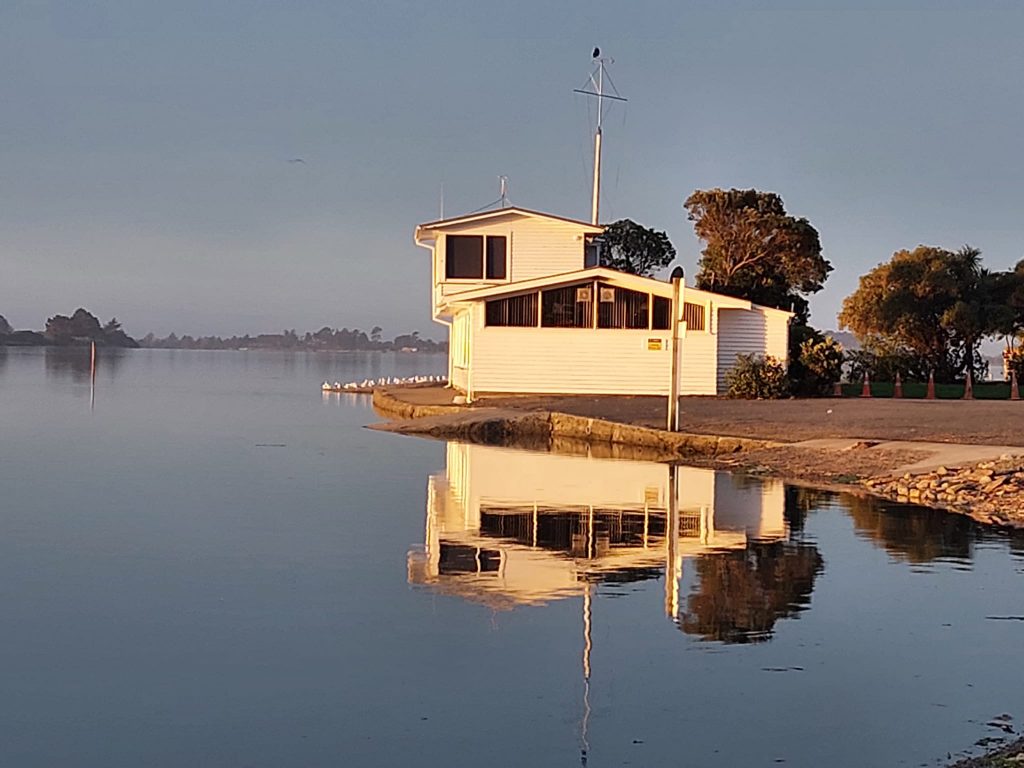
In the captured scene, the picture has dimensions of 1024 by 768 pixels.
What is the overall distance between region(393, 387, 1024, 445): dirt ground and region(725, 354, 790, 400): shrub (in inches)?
37.1

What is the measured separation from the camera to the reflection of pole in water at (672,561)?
1073 cm

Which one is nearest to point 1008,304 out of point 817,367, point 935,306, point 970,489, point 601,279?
point 935,306

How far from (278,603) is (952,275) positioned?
45203 mm

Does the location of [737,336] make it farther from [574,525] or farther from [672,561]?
[672,561]

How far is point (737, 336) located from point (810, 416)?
29.1 feet

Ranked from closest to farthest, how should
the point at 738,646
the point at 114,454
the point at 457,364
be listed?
the point at 738,646 → the point at 114,454 → the point at 457,364

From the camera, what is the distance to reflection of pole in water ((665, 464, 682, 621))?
10.7 metres

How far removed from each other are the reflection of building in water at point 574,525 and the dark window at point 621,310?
44.3 feet

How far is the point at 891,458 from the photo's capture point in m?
20.8

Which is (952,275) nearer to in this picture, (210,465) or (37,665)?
(210,465)

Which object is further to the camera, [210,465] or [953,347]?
[953,347]

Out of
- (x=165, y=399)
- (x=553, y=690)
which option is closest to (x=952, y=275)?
(x=165, y=399)

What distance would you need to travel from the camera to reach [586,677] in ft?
28.1

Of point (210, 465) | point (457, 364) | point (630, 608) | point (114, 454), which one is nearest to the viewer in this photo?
point (630, 608)
